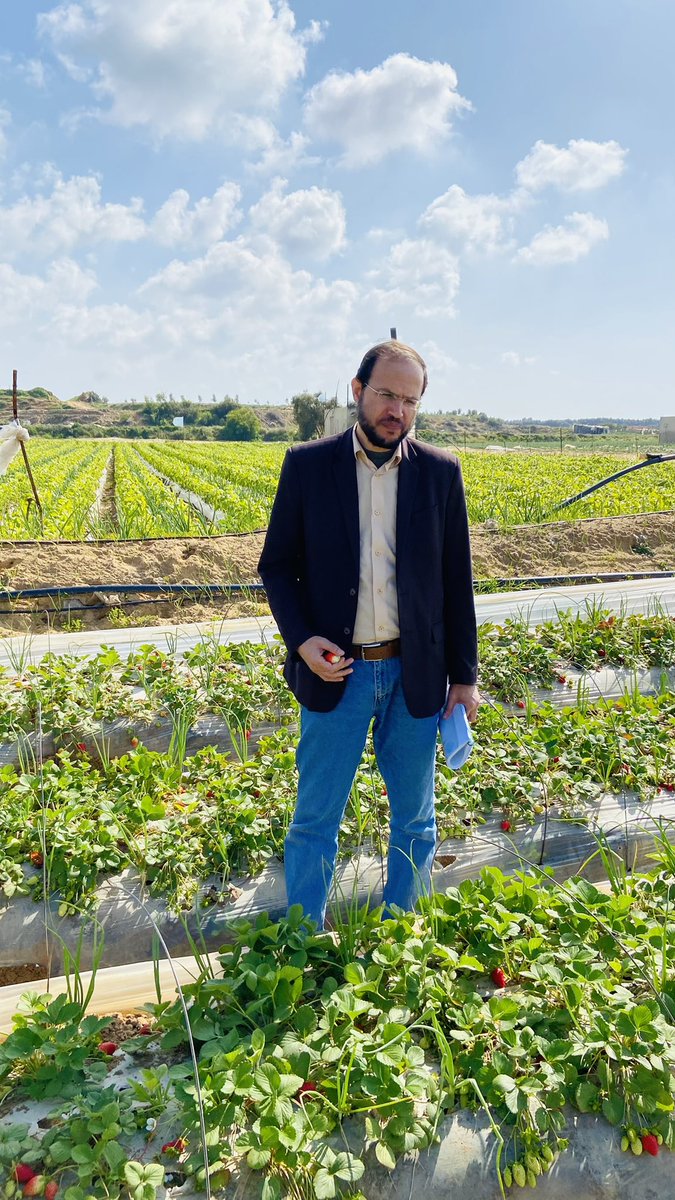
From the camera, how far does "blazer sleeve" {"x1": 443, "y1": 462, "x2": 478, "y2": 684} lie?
199cm

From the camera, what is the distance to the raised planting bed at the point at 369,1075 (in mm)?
1384

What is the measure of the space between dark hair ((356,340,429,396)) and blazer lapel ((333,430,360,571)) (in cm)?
21

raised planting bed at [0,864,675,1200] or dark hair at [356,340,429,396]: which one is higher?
dark hair at [356,340,429,396]

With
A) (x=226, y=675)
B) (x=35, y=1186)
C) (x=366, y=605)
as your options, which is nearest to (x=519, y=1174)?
(x=35, y=1186)

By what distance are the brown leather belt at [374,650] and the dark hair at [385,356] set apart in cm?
64

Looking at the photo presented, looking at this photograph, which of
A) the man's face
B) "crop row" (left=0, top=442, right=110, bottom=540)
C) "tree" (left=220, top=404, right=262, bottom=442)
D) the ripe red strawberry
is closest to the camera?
the ripe red strawberry

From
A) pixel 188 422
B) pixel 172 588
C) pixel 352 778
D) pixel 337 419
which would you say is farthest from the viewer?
pixel 188 422

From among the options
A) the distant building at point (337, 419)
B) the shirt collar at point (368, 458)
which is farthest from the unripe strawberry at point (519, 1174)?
the distant building at point (337, 419)

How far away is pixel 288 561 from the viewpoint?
2.01m

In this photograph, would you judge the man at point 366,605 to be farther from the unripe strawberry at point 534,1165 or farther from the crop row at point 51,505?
the crop row at point 51,505

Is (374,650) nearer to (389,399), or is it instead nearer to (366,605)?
(366,605)

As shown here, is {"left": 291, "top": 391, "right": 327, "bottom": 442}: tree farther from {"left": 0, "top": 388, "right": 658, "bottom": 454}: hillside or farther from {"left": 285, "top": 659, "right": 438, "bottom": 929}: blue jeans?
{"left": 285, "top": 659, "right": 438, "bottom": 929}: blue jeans

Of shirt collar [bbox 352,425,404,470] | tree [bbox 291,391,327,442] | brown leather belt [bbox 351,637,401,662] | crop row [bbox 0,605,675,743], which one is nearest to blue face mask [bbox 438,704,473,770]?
brown leather belt [bbox 351,637,401,662]

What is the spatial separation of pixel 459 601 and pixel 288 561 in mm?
478
